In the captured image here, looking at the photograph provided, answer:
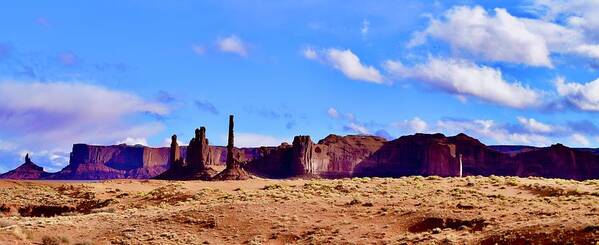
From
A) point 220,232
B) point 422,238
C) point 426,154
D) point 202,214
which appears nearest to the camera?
point 422,238

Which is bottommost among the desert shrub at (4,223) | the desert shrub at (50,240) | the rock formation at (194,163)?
the desert shrub at (50,240)

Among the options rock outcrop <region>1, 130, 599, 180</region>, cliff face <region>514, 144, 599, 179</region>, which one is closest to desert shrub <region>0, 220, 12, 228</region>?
rock outcrop <region>1, 130, 599, 180</region>

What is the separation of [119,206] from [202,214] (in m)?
14.5

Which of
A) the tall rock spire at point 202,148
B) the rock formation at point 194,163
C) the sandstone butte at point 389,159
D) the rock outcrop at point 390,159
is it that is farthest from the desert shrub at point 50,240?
the tall rock spire at point 202,148

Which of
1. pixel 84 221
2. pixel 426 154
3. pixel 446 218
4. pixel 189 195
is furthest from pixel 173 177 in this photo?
pixel 446 218

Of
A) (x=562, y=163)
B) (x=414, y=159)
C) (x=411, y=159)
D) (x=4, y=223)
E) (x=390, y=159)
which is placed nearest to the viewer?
(x=4, y=223)

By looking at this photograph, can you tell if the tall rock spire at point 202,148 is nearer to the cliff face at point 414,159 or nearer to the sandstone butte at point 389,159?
the sandstone butte at point 389,159

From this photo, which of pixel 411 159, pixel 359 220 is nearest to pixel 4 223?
pixel 359 220

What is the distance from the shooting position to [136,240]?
3184 cm

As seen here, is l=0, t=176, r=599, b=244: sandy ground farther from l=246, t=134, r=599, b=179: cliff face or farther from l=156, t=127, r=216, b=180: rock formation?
l=246, t=134, r=599, b=179: cliff face

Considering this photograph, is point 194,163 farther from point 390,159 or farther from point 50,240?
point 50,240

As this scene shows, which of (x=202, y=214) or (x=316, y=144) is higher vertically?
(x=316, y=144)

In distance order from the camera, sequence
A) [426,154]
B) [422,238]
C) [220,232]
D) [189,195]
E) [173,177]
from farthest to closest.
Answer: [426,154]
[173,177]
[189,195]
[220,232]
[422,238]

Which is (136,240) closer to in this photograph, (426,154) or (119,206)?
(119,206)
